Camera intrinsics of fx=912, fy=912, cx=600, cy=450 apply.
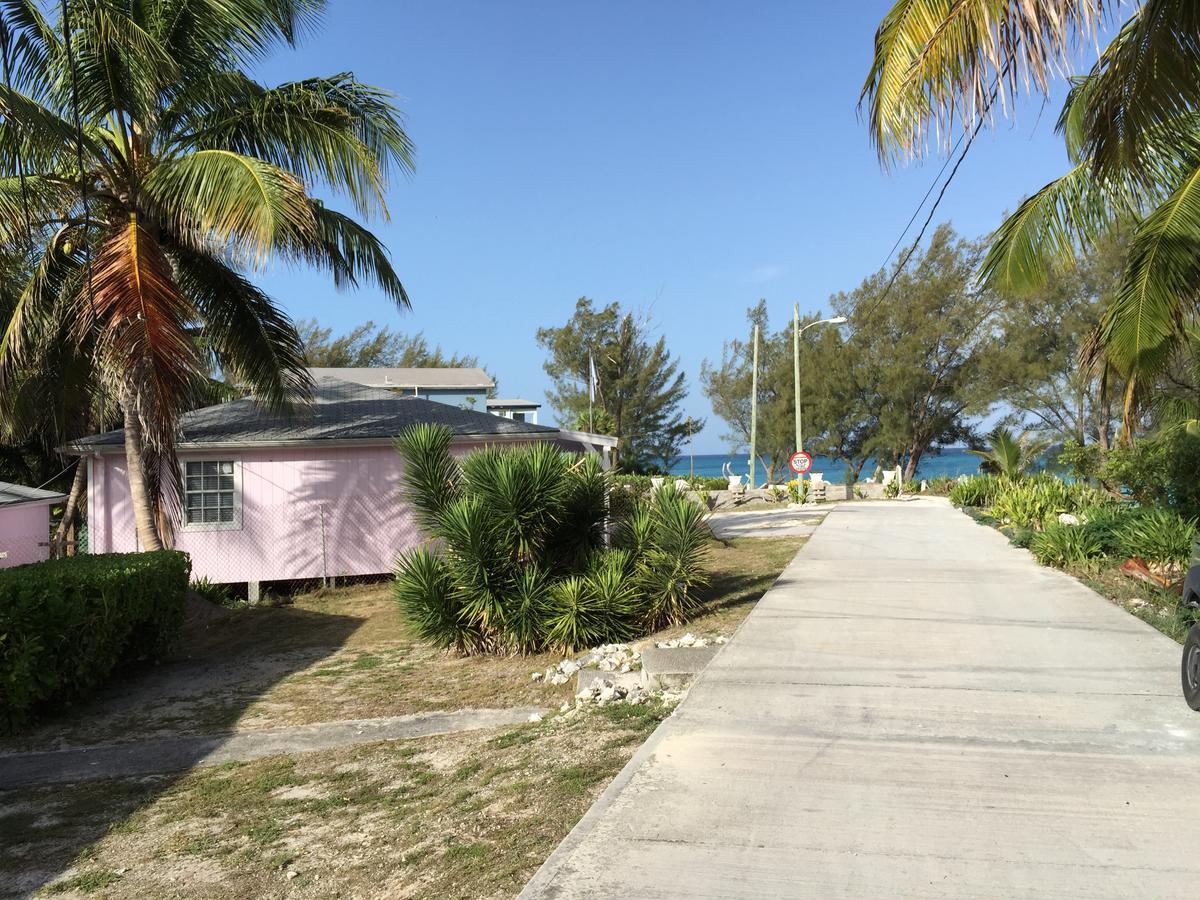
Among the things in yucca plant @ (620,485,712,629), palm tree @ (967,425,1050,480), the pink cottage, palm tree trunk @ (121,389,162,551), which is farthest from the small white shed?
palm tree @ (967,425,1050,480)

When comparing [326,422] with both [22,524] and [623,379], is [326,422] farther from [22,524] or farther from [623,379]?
[623,379]

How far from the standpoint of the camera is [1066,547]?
462 inches

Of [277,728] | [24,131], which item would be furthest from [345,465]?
[277,728]

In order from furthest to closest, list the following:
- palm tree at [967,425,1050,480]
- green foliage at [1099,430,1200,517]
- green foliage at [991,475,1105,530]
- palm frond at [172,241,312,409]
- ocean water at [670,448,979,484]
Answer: ocean water at [670,448,979,484] → palm tree at [967,425,1050,480] → green foliage at [991,475,1105,530] → palm frond at [172,241,312,409] → green foliage at [1099,430,1200,517]

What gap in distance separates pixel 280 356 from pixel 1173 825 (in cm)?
1200

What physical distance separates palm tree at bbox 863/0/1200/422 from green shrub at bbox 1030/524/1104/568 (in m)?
2.19

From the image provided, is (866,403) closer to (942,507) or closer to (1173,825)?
(942,507)

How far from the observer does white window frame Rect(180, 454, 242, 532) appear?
579 inches

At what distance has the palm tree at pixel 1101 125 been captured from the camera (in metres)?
5.06

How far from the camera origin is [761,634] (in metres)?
8.07

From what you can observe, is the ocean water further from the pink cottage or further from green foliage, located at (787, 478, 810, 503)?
the pink cottage

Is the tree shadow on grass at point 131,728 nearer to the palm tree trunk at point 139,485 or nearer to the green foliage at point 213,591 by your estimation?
the green foliage at point 213,591

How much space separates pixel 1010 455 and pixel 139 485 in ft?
70.6

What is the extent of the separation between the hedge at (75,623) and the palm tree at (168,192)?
263 cm
